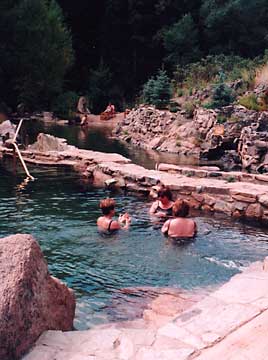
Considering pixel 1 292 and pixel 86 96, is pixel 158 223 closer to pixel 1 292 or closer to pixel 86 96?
pixel 1 292

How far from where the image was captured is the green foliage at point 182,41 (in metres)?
34.8

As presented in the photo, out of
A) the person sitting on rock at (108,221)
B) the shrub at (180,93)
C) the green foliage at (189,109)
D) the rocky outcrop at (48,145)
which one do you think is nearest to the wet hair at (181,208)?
the person sitting on rock at (108,221)

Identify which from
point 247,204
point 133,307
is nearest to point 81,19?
point 247,204

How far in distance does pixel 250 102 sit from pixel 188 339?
53.1ft

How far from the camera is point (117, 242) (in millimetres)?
8320

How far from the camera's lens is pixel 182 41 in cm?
3491

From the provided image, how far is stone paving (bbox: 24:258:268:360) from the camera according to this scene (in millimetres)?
3754

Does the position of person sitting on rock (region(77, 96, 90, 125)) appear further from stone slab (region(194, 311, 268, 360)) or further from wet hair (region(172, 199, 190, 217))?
stone slab (region(194, 311, 268, 360))

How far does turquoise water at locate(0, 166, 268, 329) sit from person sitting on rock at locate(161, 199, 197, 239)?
0.19 metres

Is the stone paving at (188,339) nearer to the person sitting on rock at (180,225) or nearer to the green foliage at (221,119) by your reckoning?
the person sitting on rock at (180,225)

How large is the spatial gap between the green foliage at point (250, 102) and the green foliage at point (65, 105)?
1516 cm

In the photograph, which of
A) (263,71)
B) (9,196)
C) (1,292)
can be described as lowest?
(9,196)

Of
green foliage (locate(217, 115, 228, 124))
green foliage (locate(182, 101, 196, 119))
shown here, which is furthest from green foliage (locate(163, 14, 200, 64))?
green foliage (locate(217, 115, 228, 124))

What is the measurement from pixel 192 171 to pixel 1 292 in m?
9.10
